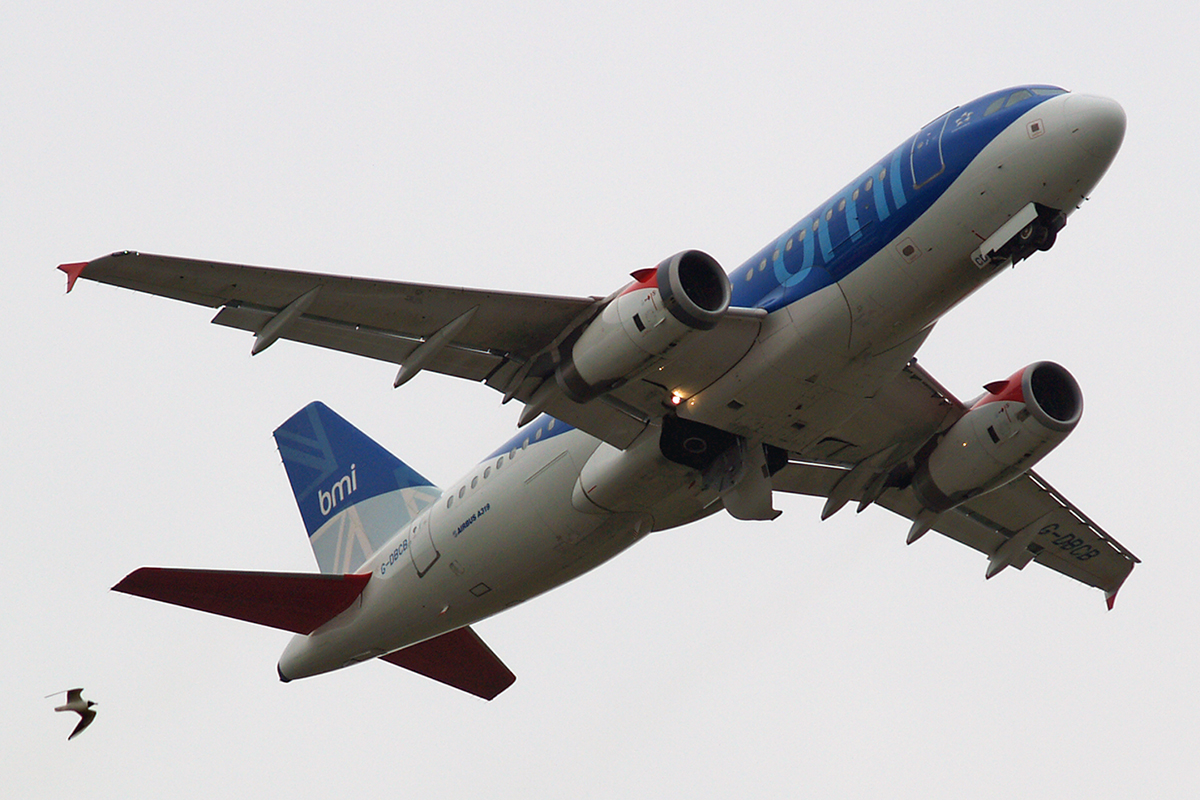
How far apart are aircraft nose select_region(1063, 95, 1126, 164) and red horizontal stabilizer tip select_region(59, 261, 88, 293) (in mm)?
14033

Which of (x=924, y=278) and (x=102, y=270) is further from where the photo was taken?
(x=924, y=278)

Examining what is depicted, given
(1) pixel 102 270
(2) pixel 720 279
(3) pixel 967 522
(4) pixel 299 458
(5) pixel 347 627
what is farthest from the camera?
(4) pixel 299 458

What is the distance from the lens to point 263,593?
25.9 meters

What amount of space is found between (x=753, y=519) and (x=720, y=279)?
4893 millimetres

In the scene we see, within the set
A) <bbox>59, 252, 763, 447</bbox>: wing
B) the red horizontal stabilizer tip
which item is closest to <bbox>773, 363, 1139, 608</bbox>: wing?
<bbox>59, 252, 763, 447</bbox>: wing

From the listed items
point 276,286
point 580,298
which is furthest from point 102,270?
point 580,298

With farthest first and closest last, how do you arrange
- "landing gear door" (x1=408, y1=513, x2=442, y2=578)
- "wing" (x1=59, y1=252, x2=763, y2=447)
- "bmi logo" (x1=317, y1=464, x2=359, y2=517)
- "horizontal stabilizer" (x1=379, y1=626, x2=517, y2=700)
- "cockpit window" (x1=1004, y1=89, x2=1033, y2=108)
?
"bmi logo" (x1=317, y1=464, x2=359, y2=517) → "horizontal stabilizer" (x1=379, y1=626, x2=517, y2=700) → "landing gear door" (x1=408, y1=513, x2=442, y2=578) → "cockpit window" (x1=1004, y1=89, x2=1033, y2=108) → "wing" (x1=59, y1=252, x2=763, y2=447)

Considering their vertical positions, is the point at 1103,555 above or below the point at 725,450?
below

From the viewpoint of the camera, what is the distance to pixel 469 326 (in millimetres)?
21078

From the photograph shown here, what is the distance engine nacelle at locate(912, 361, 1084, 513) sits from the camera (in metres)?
23.7

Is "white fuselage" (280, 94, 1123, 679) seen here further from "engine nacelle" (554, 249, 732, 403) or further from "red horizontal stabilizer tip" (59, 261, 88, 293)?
"red horizontal stabilizer tip" (59, 261, 88, 293)

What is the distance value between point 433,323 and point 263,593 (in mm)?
7919

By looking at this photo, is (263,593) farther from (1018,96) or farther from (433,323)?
(1018,96)

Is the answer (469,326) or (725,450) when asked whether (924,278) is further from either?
(469,326)
